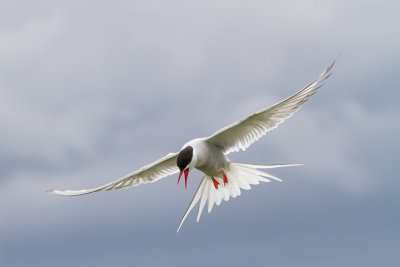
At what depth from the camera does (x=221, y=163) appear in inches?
449

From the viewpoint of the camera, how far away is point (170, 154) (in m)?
11.4

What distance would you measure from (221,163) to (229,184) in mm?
708

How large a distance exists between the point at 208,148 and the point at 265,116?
→ 1135mm

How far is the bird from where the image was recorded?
34.3 ft

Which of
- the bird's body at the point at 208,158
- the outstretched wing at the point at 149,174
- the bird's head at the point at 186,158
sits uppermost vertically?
the outstretched wing at the point at 149,174

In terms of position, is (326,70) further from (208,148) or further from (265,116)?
(208,148)

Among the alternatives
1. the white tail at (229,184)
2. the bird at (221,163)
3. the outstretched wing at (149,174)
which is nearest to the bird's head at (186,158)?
the bird at (221,163)

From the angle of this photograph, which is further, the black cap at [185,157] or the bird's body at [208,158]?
the bird's body at [208,158]

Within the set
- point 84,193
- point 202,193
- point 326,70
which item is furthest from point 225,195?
point 326,70

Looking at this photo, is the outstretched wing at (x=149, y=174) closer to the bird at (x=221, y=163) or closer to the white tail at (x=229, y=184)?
the bird at (x=221, y=163)

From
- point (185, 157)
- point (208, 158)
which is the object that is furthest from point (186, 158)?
point (208, 158)

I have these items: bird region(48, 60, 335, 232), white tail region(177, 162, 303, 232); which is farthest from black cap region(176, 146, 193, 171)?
white tail region(177, 162, 303, 232)

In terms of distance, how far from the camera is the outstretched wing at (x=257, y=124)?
33.1ft

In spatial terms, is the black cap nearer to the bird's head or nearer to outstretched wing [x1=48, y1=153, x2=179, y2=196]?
the bird's head
